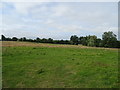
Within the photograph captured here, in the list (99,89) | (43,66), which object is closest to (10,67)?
(43,66)

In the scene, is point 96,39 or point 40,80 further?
point 96,39

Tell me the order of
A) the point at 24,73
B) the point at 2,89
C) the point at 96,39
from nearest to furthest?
the point at 2,89 → the point at 24,73 → the point at 96,39

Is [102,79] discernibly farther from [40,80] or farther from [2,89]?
[2,89]

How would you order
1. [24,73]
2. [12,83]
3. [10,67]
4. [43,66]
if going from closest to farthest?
1. [12,83]
2. [24,73]
3. [10,67]
4. [43,66]

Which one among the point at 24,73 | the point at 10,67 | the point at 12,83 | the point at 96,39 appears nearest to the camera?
the point at 12,83

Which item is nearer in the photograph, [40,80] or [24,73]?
[40,80]

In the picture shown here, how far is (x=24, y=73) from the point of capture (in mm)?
6270

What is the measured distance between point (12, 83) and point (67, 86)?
6.76 ft

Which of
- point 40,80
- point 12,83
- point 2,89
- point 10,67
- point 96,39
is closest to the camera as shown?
point 2,89

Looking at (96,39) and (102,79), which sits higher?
(96,39)

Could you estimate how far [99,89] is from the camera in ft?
15.9

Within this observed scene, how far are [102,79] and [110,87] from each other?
2.42ft

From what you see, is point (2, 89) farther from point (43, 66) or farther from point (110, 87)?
point (110, 87)

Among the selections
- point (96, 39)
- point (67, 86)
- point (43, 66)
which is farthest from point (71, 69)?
point (96, 39)
